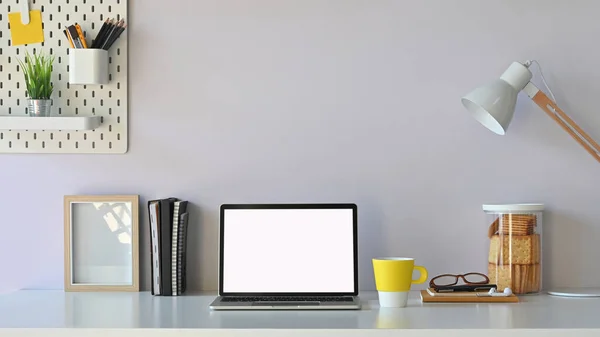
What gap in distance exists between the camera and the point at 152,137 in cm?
186

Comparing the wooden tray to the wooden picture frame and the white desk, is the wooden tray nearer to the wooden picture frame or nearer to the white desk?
the white desk

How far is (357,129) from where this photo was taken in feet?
6.00

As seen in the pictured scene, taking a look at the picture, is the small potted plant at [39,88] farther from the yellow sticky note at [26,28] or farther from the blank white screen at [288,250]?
the blank white screen at [288,250]

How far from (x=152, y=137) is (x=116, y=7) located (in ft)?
1.06

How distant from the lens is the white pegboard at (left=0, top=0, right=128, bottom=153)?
1852 mm

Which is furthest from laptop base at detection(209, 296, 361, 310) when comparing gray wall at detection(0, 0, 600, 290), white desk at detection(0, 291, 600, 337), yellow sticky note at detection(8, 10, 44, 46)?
yellow sticky note at detection(8, 10, 44, 46)

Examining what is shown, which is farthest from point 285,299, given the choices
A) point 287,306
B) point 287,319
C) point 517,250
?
point 517,250

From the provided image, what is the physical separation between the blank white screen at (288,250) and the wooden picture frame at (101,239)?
0.27m

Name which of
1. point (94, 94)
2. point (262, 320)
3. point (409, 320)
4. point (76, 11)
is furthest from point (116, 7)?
point (409, 320)

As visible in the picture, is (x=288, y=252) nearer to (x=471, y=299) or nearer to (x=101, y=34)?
(x=471, y=299)

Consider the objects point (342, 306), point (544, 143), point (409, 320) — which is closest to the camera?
point (409, 320)

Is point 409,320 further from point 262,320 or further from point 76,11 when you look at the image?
point 76,11

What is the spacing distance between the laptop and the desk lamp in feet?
1.19

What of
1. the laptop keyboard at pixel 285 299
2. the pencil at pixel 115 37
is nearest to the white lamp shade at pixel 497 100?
the laptop keyboard at pixel 285 299
